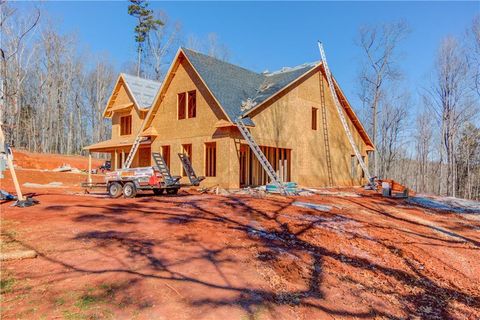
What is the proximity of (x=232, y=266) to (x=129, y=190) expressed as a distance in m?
9.29

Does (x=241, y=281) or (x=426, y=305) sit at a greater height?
(x=241, y=281)

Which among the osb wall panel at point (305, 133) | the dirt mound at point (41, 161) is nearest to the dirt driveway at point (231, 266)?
the osb wall panel at point (305, 133)

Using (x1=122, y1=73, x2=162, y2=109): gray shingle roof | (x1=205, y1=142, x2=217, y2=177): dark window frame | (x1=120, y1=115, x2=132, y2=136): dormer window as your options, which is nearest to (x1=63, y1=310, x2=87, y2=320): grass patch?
(x1=205, y1=142, x2=217, y2=177): dark window frame

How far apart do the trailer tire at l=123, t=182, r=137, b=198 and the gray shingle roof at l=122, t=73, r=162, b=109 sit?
10266 mm

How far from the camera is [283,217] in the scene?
9633 millimetres

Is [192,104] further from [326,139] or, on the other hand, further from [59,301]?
[59,301]

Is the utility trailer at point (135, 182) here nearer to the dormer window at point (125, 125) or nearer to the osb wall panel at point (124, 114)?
the osb wall panel at point (124, 114)

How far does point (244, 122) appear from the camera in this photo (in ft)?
52.4

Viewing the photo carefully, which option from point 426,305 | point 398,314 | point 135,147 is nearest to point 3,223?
point 398,314

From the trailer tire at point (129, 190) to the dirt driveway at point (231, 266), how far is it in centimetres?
334

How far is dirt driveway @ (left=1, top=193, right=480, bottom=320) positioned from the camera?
14.5 ft

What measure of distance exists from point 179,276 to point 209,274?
48 cm

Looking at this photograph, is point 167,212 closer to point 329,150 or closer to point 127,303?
point 127,303

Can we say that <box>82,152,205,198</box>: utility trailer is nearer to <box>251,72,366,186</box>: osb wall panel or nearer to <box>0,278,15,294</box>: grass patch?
<box>251,72,366,186</box>: osb wall panel
